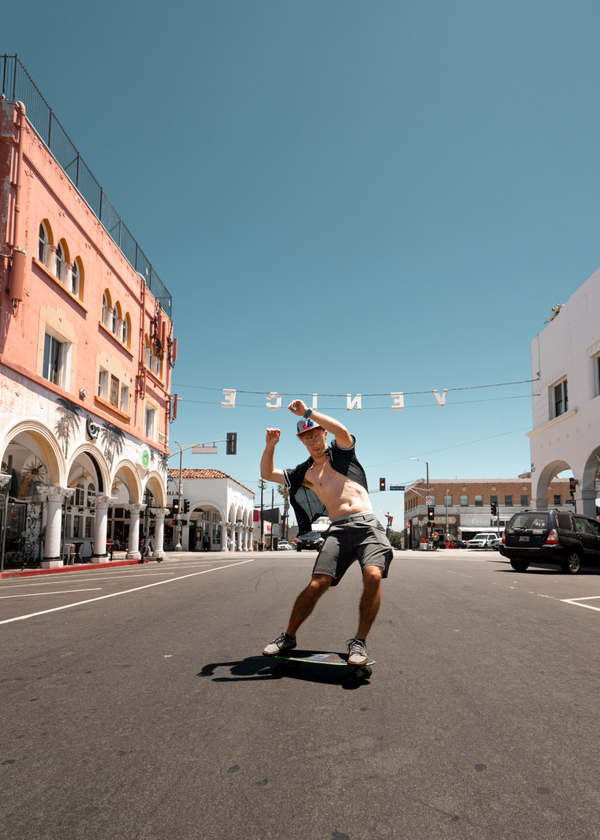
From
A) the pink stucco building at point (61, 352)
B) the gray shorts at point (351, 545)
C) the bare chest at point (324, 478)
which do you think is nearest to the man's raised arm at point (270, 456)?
the bare chest at point (324, 478)

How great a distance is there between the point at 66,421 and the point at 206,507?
37.9 m

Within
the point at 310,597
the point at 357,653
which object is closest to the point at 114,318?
the point at 310,597

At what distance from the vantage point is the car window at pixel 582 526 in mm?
17844

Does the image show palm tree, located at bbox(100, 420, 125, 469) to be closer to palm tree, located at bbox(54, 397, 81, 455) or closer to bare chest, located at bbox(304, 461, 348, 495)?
palm tree, located at bbox(54, 397, 81, 455)

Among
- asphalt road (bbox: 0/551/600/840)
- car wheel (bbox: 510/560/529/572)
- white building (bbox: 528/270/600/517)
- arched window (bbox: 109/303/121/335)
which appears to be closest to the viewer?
asphalt road (bbox: 0/551/600/840)

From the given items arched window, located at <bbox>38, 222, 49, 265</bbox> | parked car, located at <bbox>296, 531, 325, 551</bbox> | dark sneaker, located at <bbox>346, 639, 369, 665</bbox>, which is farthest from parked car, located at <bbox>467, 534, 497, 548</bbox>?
dark sneaker, located at <bbox>346, 639, 369, 665</bbox>

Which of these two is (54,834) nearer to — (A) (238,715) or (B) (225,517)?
(A) (238,715)

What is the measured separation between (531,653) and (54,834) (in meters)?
4.26

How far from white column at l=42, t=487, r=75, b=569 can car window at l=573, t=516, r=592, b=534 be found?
1515cm

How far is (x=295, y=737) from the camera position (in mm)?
3270

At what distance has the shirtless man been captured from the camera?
461 centimetres

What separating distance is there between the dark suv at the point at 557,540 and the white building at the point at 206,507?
3675cm

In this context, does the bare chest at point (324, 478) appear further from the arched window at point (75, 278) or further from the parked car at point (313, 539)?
the arched window at point (75, 278)

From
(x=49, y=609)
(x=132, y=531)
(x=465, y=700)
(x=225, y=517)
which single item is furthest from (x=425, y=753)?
(x=225, y=517)
